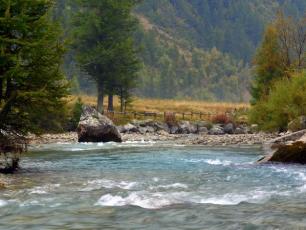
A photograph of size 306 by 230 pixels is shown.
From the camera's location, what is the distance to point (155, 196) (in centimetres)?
1555

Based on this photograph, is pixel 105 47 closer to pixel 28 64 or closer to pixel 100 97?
pixel 100 97

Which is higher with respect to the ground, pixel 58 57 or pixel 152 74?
pixel 152 74

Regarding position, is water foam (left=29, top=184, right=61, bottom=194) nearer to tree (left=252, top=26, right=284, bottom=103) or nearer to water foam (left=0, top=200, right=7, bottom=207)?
water foam (left=0, top=200, right=7, bottom=207)

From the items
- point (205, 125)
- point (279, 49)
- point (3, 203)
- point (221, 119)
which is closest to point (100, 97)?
point (205, 125)

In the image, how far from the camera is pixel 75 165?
2562cm

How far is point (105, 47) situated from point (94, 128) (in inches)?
1179

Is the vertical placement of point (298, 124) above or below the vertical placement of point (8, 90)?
below

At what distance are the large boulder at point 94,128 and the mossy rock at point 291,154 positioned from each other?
2246cm

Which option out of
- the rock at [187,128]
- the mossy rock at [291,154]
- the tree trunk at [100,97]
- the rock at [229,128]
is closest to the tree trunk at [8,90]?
the mossy rock at [291,154]

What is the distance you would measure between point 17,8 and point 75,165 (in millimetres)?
7870

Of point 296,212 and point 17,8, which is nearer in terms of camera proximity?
point 296,212

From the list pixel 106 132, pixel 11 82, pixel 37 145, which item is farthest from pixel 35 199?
pixel 106 132

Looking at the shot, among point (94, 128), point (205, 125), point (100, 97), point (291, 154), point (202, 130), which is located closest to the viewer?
point (291, 154)

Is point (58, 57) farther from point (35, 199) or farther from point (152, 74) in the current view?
point (152, 74)
